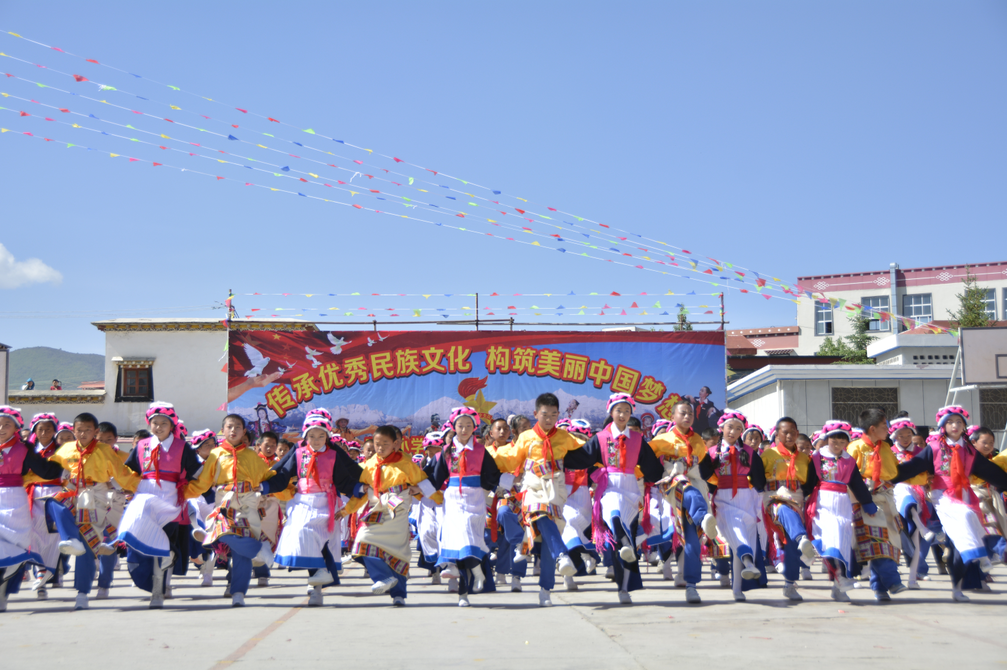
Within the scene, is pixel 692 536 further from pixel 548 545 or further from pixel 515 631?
pixel 515 631

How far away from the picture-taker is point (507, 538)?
9.56 m

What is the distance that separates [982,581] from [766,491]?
2.05m

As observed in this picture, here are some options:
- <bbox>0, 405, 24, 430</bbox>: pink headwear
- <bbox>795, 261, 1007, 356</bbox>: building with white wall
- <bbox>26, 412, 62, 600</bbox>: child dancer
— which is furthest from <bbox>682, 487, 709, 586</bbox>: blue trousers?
<bbox>795, 261, 1007, 356</bbox>: building with white wall

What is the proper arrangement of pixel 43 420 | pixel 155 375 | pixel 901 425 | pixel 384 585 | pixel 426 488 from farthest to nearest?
pixel 155 375 < pixel 901 425 < pixel 43 420 < pixel 426 488 < pixel 384 585

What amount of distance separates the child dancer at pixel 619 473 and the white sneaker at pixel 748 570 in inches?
Result: 33.4

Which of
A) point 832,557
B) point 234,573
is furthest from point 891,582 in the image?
point 234,573

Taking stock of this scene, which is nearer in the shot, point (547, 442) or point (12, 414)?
point (547, 442)

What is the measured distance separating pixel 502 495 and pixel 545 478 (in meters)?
0.89

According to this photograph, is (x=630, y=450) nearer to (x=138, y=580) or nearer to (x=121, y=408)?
(x=138, y=580)

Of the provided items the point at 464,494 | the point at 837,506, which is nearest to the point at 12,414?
the point at 464,494

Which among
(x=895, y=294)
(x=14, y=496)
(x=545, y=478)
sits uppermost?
(x=895, y=294)

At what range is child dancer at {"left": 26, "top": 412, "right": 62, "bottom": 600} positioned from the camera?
8195 mm

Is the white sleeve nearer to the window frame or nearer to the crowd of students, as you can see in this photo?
the crowd of students

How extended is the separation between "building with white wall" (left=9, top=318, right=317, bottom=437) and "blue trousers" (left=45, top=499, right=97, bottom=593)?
26.5 m
